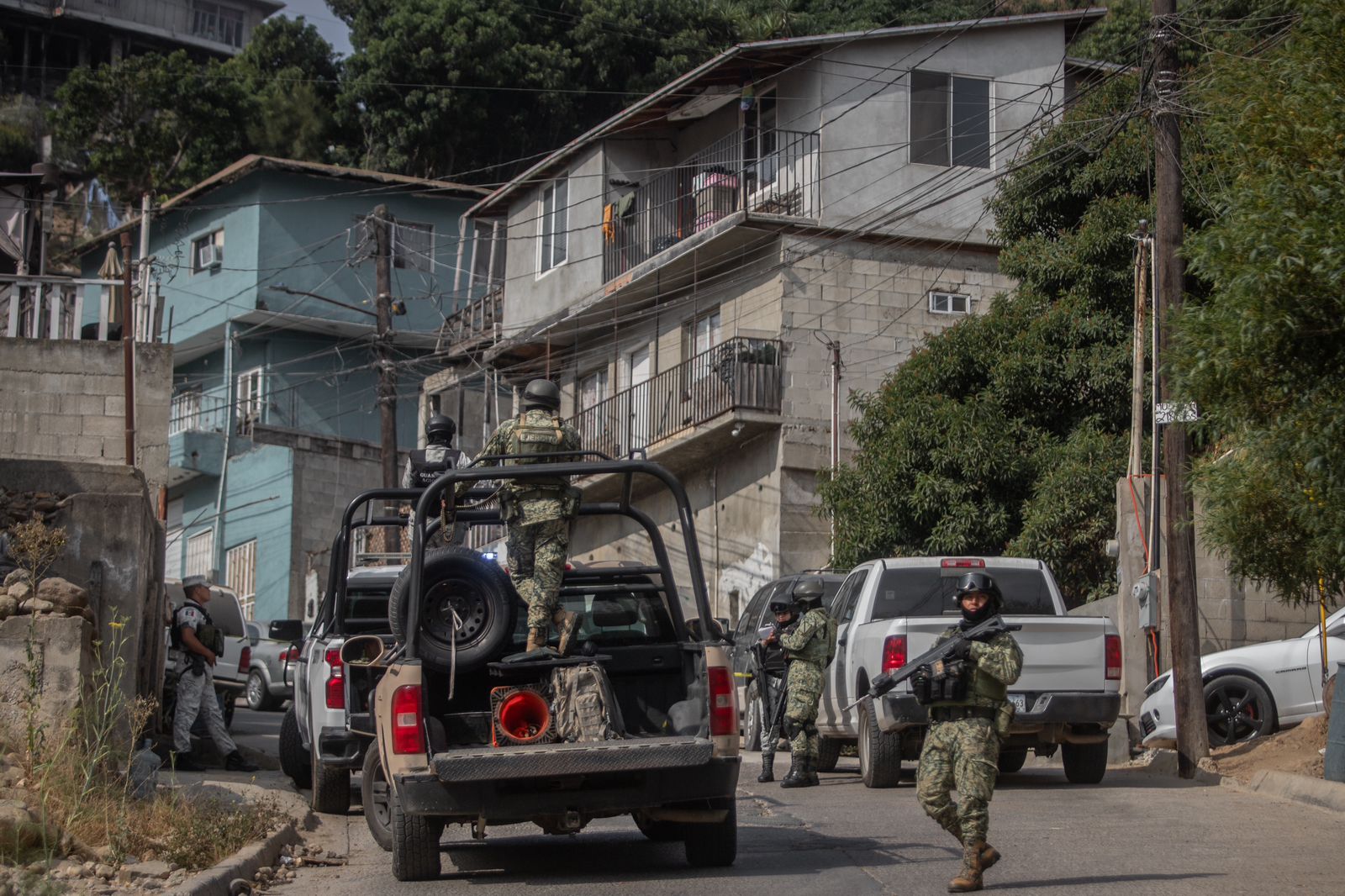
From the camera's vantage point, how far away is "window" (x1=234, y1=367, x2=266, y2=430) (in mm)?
41750

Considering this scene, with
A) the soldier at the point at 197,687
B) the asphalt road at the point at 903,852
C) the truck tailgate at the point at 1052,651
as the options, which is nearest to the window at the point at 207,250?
the soldier at the point at 197,687

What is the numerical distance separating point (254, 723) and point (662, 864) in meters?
15.0

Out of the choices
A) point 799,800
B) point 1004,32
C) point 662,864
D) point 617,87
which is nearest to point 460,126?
point 617,87

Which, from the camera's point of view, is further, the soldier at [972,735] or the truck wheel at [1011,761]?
the truck wheel at [1011,761]

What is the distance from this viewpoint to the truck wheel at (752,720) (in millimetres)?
16250

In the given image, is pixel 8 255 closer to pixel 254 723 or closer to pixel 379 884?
pixel 254 723

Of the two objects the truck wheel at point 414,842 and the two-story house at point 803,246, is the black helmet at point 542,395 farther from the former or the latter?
the two-story house at point 803,246

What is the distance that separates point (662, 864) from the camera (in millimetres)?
9055

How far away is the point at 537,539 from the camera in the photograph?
30.0 feet

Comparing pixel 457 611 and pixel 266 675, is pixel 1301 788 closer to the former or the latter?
pixel 457 611

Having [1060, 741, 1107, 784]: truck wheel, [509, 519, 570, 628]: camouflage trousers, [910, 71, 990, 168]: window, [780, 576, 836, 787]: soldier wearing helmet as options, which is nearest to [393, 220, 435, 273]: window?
[910, 71, 990, 168]: window

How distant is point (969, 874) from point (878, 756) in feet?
16.8

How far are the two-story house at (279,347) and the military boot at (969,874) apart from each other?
3118 centimetres

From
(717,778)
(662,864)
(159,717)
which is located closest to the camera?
(717,778)
